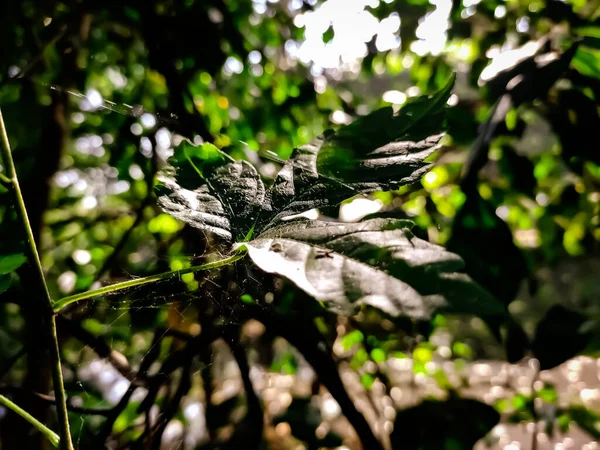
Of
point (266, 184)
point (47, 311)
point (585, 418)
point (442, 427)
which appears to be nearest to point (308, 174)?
point (47, 311)

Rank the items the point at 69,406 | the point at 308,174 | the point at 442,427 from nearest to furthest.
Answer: the point at 308,174, the point at 69,406, the point at 442,427

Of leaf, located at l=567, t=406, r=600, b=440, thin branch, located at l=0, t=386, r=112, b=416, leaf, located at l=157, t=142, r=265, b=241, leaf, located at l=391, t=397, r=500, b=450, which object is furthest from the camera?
leaf, located at l=567, t=406, r=600, b=440

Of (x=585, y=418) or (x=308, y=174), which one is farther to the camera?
(x=585, y=418)

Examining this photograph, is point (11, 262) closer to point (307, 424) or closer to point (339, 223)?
point (339, 223)

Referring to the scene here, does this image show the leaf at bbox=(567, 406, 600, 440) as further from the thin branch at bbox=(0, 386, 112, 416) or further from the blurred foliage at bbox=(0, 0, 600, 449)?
the thin branch at bbox=(0, 386, 112, 416)

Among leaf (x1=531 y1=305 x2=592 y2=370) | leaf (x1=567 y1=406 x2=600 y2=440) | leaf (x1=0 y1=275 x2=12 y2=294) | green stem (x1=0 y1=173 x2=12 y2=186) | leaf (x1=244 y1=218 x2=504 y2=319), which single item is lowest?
leaf (x1=567 y1=406 x2=600 y2=440)

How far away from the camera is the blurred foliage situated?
1.94 ft

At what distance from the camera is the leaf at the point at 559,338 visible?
0.74 metres

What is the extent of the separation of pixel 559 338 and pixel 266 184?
576mm

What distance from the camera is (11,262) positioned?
0.38 meters

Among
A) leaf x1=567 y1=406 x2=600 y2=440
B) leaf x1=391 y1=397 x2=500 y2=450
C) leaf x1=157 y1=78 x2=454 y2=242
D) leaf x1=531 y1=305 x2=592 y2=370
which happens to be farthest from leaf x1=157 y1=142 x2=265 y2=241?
leaf x1=567 y1=406 x2=600 y2=440

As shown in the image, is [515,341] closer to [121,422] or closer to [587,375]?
[121,422]

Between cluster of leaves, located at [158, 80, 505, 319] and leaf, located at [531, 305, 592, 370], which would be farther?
leaf, located at [531, 305, 592, 370]

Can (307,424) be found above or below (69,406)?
below
